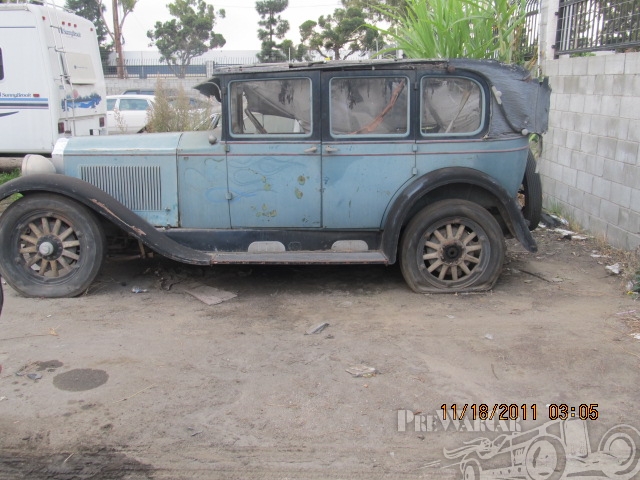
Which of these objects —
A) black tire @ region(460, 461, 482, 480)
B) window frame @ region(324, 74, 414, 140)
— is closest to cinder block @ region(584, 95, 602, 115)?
window frame @ region(324, 74, 414, 140)

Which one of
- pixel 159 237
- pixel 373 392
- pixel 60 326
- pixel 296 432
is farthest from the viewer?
pixel 159 237

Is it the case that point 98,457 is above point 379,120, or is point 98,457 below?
below

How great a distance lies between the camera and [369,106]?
5359mm

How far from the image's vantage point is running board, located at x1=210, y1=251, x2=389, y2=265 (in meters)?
5.32

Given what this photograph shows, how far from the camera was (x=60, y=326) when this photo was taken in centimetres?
484

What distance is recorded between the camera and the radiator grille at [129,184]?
553 centimetres

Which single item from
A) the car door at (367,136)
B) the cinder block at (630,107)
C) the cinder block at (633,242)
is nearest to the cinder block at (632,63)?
the cinder block at (630,107)

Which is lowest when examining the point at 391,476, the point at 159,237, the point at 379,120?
the point at 391,476

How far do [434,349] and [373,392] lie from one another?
779 mm

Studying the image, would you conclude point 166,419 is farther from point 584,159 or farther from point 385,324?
point 584,159

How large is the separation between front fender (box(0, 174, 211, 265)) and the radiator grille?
0.17 m

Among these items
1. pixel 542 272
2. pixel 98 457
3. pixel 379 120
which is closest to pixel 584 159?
pixel 542 272

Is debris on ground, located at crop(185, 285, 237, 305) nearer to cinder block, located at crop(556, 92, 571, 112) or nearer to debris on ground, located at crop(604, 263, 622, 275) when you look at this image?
debris on ground, located at crop(604, 263, 622, 275)

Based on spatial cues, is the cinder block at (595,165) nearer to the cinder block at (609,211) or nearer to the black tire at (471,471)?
the cinder block at (609,211)
